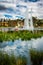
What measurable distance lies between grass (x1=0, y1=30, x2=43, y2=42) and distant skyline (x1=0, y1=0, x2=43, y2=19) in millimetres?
176

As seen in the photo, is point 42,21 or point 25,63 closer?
point 25,63

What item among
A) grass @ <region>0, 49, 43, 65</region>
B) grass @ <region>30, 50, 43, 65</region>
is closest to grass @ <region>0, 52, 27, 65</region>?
grass @ <region>0, 49, 43, 65</region>

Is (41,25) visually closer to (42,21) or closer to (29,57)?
(42,21)

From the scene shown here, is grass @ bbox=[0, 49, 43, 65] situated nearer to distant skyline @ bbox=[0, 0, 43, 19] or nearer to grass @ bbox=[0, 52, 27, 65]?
grass @ bbox=[0, 52, 27, 65]

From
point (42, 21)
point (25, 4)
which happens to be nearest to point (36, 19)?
point (42, 21)

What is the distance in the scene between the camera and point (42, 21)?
1.85 m

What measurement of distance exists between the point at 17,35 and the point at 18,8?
11.7 inches

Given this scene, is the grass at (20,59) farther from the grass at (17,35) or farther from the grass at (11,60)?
the grass at (17,35)

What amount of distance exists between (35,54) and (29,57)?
0.08 metres

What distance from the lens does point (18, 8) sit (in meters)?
1.78

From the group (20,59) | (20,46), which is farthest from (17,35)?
(20,59)

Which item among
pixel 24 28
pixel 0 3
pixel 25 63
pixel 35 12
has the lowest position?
pixel 25 63

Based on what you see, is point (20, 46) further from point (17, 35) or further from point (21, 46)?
point (17, 35)

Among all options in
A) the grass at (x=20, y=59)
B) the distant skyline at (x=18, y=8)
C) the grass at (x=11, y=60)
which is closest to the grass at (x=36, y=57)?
the grass at (x=20, y=59)
